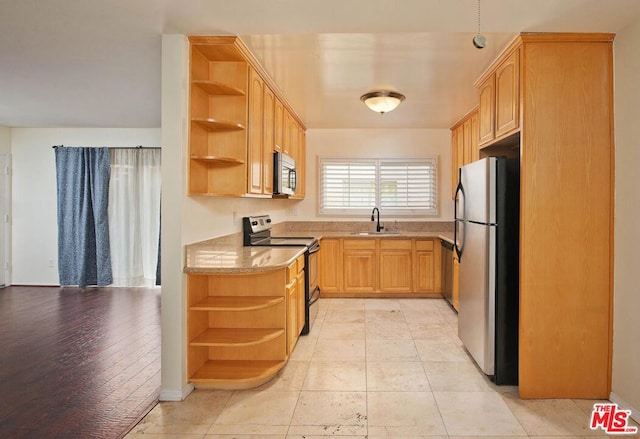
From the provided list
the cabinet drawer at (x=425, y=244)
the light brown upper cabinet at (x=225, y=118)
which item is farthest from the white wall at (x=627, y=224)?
the cabinet drawer at (x=425, y=244)

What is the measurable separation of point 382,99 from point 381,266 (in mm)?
2375

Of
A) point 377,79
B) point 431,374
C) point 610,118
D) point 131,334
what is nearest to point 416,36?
point 377,79

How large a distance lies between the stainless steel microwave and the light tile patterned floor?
154cm

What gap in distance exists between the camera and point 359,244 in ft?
17.4

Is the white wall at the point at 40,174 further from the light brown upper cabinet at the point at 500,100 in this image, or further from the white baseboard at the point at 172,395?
the light brown upper cabinet at the point at 500,100

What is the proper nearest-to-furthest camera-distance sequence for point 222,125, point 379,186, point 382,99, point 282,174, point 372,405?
point 372,405, point 222,125, point 382,99, point 282,174, point 379,186

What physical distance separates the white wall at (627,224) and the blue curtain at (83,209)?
19.8 ft

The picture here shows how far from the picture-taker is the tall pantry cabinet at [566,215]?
2.49 metres

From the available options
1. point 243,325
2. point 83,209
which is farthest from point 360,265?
point 83,209

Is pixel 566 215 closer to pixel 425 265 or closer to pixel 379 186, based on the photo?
pixel 425 265

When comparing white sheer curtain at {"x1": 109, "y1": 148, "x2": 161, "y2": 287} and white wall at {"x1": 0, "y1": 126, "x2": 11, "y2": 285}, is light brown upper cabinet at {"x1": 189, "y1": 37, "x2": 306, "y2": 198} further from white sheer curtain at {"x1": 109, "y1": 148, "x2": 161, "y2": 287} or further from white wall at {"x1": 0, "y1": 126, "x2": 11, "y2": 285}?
white wall at {"x1": 0, "y1": 126, "x2": 11, "y2": 285}

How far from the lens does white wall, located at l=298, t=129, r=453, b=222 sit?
18.9ft

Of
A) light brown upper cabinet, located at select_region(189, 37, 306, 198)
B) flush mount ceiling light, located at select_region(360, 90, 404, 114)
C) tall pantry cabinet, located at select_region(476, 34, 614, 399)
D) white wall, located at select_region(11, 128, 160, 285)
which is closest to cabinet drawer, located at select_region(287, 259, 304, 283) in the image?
light brown upper cabinet, located at select_region(189, 37, 306, 198)

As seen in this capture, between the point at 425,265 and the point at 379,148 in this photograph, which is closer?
the point at 425,265
